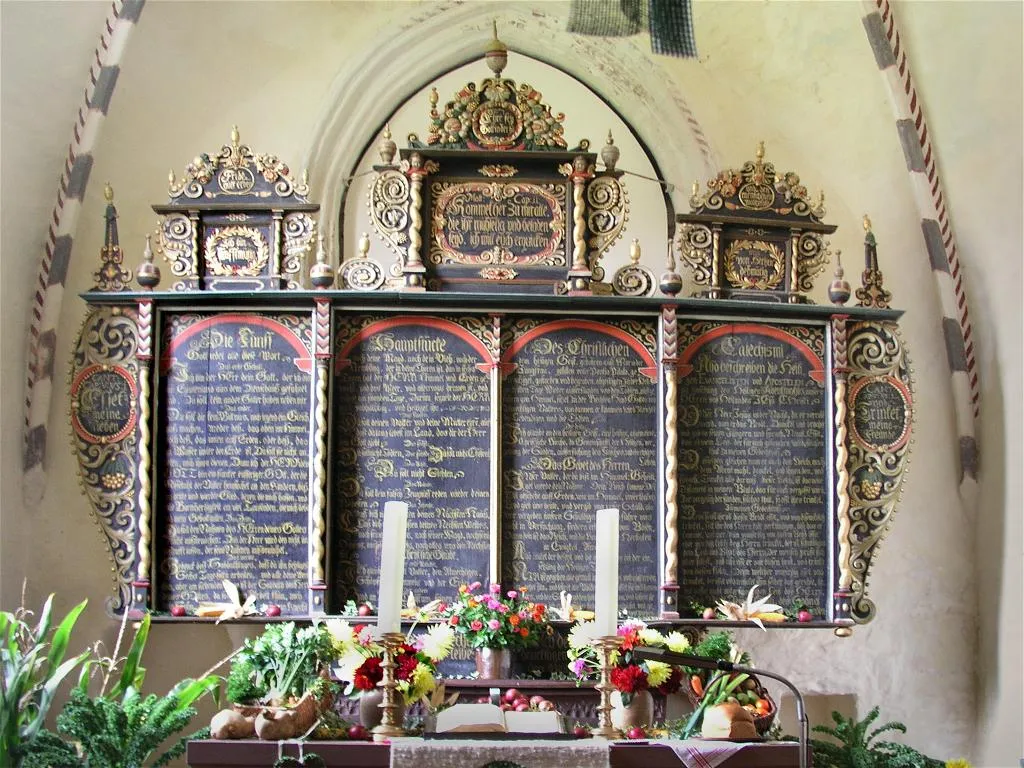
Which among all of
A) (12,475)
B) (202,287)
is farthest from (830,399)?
(12,475)

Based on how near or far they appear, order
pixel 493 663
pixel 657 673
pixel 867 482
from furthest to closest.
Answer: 1. pixel 867 482
2. pixel 493 663
3. pixel 657 673

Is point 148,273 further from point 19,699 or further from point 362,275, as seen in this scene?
point 19,699

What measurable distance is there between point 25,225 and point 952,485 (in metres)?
6.55

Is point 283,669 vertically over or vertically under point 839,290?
under

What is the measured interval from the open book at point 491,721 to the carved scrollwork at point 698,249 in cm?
334

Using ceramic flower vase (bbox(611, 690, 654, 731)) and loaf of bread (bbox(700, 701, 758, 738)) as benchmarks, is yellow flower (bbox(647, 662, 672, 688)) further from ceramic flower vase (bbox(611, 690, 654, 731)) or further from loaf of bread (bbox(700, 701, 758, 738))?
loaf of bread (bbox(700, 701, 758, 738))

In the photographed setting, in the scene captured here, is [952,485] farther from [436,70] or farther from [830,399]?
[436,70]

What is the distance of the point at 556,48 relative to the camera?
973 cm

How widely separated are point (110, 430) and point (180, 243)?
3.94ft

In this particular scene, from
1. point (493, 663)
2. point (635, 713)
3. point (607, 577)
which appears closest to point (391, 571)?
point (607, 577)

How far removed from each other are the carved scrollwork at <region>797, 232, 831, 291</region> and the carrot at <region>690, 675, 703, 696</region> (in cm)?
279

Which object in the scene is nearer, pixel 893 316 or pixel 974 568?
pixel 893 316

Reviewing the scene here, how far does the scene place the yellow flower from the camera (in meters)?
5.90

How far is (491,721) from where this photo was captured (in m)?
5.24
